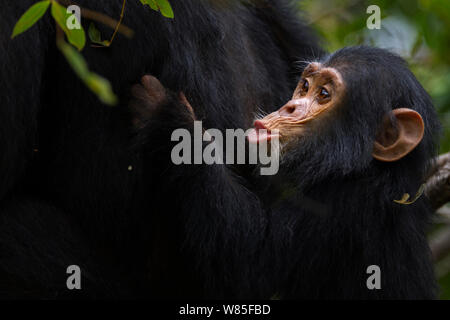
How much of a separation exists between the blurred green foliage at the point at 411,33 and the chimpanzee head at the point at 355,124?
1161 mm

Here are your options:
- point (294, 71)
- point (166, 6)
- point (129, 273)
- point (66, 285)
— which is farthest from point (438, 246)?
point (166, 6)

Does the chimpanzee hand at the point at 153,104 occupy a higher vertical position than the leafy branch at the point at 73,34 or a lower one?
higher

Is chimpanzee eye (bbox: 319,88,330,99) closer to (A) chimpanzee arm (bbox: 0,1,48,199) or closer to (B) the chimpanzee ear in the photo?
(B) the chimpanzee ear

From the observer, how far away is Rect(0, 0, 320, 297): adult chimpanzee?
3.01 meters

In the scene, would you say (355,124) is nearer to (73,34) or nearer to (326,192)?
(326,192)

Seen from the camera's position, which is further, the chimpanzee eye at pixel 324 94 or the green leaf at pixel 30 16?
the chimpanzee eye at pixel 324 94

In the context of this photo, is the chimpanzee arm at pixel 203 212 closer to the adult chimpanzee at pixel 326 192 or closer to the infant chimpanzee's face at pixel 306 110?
the adult chimpanzee at pixel 326 192

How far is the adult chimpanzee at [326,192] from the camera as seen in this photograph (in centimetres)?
313

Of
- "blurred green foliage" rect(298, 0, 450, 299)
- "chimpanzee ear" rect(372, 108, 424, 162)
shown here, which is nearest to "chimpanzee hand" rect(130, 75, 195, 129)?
"chimpanzee ear" rect(372, 108, 424, 162)

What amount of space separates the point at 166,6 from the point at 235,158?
1.14 meters

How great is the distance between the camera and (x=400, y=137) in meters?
3.30

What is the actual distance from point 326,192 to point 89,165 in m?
1.06

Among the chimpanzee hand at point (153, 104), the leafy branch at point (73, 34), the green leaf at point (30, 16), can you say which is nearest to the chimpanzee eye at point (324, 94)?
the chimpanzee hand at point (153, 104)
